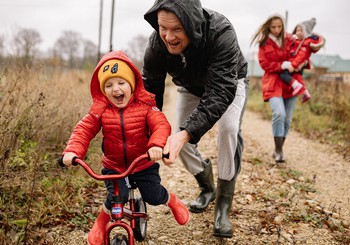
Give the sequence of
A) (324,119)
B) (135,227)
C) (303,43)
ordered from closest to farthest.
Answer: (135,227)
(303,43)
(324,119)

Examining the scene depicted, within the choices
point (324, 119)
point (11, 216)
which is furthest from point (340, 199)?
point (324, 119)

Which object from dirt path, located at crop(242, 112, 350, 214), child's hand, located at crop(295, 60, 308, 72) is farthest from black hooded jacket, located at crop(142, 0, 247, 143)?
child's hand, located at crop(295, 60, 308, 72)

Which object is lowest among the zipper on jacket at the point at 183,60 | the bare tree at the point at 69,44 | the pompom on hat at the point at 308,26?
the bare tree at the point at 69,44

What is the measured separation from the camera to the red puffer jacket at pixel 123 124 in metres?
2.44

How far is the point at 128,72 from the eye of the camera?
243 centimetres

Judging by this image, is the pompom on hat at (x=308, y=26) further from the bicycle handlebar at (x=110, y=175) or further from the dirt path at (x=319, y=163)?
the bicycle handlebar at (x=110, y=175)

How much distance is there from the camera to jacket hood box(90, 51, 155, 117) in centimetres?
246

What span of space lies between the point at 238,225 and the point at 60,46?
44.7 meters

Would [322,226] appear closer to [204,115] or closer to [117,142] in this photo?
[204,115]

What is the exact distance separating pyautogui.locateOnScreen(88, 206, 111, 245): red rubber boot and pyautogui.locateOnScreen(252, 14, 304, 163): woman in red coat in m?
3.48

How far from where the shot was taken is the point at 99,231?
255cm

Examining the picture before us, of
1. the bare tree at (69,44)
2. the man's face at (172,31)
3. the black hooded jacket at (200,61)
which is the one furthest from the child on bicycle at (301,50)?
the bare tree at (69,44)

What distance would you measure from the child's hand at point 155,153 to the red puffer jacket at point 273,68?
3.67 metres

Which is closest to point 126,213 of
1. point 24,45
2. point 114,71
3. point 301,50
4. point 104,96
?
point 104,96
